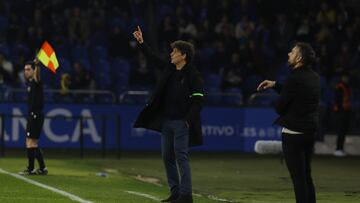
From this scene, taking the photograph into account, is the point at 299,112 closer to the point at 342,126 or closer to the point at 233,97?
the point at 342,126

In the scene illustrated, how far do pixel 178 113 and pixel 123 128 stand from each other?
15675 mm

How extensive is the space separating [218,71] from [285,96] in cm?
2023

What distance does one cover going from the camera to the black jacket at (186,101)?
44.9ft

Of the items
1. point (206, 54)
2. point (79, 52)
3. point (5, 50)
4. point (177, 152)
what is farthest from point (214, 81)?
point (177, 152)

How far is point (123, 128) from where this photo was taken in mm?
29359

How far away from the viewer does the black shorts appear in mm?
19297

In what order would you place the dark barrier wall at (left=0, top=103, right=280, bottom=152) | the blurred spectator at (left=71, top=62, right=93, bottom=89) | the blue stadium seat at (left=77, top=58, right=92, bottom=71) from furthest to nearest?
the blue stadium seat at (left=77, top=58, right=92, bottom=71), the blurred spectator at (left=71, top=62, right=93, bottom=89), the dark barrier wall at (left=0, top=103, right=280, bottom=152)

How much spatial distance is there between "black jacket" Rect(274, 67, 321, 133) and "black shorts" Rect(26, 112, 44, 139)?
8.28 m

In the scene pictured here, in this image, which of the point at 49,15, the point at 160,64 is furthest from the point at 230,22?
the point at 160,64

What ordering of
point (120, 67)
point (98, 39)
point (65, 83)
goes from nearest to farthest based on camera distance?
point (65, 83) < point (120, 67) < point (98, 39)

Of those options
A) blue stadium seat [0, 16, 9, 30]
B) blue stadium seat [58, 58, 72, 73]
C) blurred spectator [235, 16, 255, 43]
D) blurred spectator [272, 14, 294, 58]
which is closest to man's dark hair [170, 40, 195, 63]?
blue stadium seat [58, 58, 72, 73]

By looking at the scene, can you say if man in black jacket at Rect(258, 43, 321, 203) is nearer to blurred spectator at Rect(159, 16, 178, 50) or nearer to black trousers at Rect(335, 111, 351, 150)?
black trousers at Rect(335, 111, 351, 150)

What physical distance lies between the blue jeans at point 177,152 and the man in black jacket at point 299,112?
2.02 meters

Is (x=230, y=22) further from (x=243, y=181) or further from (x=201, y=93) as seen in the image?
(x=201, y=93)
